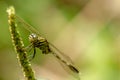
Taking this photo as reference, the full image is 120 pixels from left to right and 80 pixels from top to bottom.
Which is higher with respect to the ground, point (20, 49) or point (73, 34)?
point (20, 49)

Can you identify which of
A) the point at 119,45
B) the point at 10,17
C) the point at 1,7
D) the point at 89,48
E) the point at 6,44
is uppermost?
the point at 10,17

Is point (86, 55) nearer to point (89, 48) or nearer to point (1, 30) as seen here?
point (89, 48)

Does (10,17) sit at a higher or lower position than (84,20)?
higher

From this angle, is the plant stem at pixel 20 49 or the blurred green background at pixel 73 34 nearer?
the plant stem at pixel 20 49

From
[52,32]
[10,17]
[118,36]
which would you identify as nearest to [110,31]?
[118,36]

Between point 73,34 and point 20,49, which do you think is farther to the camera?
point 73,34

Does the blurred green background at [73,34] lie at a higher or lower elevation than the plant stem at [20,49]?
lower

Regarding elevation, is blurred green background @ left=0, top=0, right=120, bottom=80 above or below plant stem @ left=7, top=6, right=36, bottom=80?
below

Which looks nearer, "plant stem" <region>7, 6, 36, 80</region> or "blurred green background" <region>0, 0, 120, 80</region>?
"plant stem" <region>7, 6, 36, 80</region>
